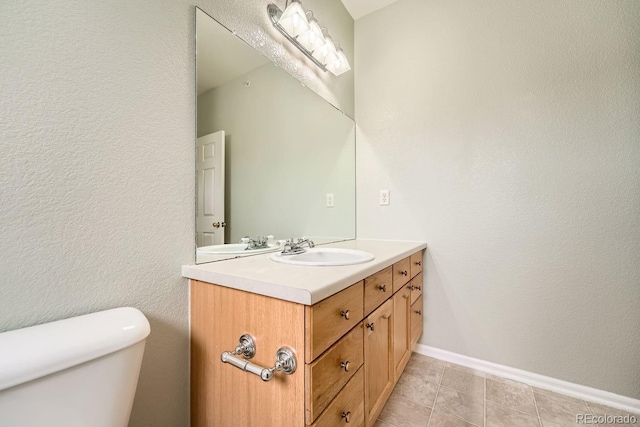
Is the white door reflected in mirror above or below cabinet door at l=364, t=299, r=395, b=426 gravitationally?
above

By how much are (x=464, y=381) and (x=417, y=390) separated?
0.31 m

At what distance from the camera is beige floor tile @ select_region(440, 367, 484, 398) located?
1.35 meters

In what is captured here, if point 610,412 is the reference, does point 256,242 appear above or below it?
above

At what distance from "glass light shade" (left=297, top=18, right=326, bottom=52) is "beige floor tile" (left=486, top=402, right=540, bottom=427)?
2148 mm

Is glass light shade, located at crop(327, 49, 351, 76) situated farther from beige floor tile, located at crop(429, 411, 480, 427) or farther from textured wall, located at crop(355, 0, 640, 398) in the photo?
beige floor tile, located at crop(429, 411, 480, 427)

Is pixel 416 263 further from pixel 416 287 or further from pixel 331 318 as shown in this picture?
pixel 331 318

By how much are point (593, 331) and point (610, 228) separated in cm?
53

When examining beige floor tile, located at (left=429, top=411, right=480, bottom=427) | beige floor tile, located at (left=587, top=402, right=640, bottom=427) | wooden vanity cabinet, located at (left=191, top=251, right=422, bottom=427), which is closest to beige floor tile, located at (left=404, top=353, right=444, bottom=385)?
beige floor tile, located at (left=429, top=411, right=480, bottom=427)

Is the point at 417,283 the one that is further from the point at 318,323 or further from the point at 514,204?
the point at 318,323

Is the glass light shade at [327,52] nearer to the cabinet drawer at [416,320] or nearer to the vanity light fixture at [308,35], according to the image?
Result: the vanity light fixture at [308,35]

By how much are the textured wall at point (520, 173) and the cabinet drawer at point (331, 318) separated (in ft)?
3.34

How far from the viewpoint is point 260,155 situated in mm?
1296

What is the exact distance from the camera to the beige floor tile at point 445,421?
1129 millimetres

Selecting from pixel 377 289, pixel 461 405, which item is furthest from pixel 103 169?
pixel 461 405
